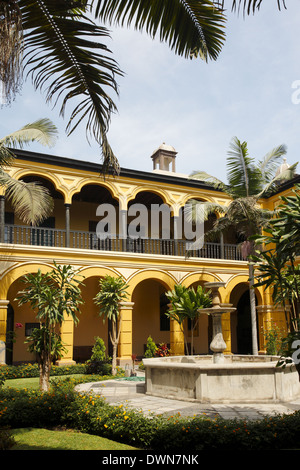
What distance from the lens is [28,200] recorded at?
11.3m

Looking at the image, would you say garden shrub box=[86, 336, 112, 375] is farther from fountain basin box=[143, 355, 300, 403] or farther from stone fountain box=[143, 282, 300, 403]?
fountain basin box=[143, 355, 300, 403]

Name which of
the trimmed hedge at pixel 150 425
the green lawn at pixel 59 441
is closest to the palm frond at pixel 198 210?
the trimmed hedge at pixel 150 425

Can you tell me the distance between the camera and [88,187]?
17250 millimetres

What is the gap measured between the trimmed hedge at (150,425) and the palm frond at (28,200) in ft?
15.9

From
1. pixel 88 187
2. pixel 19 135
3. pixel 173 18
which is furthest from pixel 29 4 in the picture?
pixel 88 187

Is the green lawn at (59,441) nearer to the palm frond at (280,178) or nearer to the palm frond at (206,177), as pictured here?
the palm frond at (206,177)

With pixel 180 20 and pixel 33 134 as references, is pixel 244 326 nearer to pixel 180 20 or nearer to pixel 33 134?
pixel 33 134

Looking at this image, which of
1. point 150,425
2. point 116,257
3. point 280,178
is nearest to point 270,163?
point 280,178

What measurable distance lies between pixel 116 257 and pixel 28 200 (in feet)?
17.4

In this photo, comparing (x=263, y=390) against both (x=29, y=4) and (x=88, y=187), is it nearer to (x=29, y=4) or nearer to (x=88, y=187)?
(x=29, y=4)

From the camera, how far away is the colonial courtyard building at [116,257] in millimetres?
14938

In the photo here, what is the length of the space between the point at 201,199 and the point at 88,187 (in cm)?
480

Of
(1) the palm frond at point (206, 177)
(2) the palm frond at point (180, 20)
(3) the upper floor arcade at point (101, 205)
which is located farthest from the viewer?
(1) the palm frond at point (206, 177)
